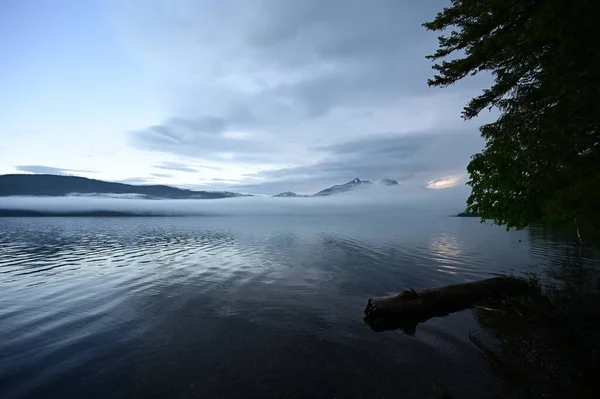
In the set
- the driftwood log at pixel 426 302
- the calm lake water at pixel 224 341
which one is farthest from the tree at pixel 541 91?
the calm lake water at pixel 224 341

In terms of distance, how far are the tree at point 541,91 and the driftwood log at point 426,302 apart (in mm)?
4785

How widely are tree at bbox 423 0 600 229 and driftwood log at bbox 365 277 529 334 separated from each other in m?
4.78

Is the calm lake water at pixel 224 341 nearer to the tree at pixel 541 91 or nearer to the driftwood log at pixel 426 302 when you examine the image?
the driftwood log at pixel 426 302

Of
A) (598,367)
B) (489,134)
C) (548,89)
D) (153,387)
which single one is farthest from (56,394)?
(489,134)

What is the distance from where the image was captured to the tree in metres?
8.76

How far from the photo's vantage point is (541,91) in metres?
12.0

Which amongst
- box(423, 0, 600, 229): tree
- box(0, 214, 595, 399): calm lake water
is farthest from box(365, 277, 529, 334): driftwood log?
box(423, 0, 600, 229): tree

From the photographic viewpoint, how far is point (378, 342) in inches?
500

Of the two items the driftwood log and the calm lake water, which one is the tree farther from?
the calm lake water

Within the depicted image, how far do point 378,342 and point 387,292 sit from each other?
10.0 meters

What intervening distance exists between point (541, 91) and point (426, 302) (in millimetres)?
11144

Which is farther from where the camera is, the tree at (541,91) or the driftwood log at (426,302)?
the driftwood log at (426,302)

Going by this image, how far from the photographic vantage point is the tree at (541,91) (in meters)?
8.76

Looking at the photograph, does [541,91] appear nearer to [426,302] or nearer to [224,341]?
[426,302]
